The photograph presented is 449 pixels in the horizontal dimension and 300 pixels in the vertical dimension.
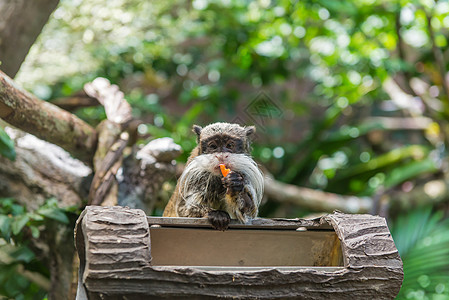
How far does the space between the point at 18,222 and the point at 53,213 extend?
7.5 inches

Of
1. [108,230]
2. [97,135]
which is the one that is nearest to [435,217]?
[97,135]

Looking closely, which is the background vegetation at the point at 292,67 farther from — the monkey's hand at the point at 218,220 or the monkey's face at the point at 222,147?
the monkey's hand at the point at 218,220

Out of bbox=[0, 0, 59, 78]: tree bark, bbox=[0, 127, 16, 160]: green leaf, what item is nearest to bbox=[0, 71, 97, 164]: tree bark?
bbox=[0, 127, 16, 160]: green leaf

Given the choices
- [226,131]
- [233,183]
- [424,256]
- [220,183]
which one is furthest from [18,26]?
[424,256]

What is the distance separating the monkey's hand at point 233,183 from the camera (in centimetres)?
212

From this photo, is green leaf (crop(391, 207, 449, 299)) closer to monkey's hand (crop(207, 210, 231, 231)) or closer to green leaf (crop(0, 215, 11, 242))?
monkey's hand (crop(207, 210, 231, 231))

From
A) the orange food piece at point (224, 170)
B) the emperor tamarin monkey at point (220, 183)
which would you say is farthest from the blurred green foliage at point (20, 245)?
the orange food piece at point (224, 170)

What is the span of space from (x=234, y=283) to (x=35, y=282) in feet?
6.42

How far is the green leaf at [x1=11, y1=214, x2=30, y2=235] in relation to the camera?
8.34 ft

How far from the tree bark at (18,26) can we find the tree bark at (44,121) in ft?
2.07

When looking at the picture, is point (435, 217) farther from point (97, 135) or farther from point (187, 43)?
point (187, 43)

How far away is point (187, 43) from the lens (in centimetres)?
733

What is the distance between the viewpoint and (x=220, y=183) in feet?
7.82

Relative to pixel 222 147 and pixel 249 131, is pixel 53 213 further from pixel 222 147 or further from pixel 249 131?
pixel 249 131
